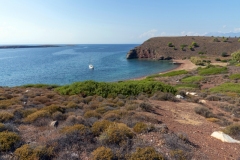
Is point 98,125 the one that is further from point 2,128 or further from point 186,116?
point 186,116

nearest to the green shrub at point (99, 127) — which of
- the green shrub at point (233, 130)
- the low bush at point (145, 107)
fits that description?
the low bush at point (145, 107)

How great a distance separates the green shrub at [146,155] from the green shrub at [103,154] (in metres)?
0.58

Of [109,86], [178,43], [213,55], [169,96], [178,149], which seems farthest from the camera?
[178,43]

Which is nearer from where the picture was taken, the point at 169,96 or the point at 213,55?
the point at 169,96

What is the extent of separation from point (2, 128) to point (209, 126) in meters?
9.46

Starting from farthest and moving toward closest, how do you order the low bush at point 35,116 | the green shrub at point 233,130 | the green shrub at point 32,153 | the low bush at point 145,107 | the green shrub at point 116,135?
the low bush at point 145,107
the green shrub at point 233,130
the low bush at point 35,116
the green shrub at point 116,135
the green shrub at point 32,153

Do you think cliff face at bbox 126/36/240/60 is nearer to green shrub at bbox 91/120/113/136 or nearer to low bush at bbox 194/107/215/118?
low bush at bbox 194/107/215/118

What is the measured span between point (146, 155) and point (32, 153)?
326 cm

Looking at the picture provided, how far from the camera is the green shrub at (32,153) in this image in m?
5.26

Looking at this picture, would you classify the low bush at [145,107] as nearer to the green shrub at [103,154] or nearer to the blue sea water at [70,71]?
the green shrub at [103,154]

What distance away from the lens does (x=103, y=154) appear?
18.0ft

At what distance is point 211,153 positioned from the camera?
661 cm

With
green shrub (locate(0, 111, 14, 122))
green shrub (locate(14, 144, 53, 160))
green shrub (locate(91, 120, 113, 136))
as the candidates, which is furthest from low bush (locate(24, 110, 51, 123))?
green shrub (locate(14, 144, 53, 160))

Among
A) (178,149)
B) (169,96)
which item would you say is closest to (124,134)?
(178,149)
